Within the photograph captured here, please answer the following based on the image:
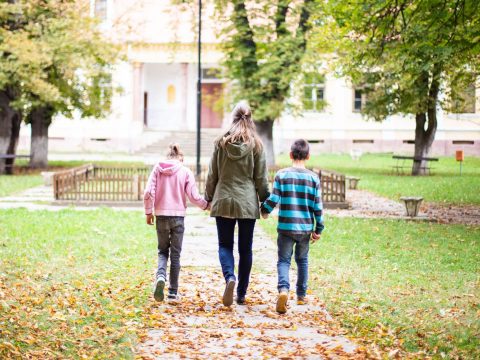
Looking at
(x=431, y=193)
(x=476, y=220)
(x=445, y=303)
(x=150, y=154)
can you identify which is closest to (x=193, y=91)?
(x=150, y=154)

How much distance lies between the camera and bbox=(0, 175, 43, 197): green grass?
80.0 feet

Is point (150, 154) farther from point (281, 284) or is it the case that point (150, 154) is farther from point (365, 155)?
point (281, 284)

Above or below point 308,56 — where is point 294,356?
below

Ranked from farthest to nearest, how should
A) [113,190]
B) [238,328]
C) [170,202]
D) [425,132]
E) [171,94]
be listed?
1. [171,94]
2. [425,132]
3. [113,190]
4. [170,202]
5. [238,328]

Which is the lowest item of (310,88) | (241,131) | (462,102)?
(241,131)

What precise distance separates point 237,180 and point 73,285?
2.58 metres

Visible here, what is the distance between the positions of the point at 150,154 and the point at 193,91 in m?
8.22

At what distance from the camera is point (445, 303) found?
9102mm

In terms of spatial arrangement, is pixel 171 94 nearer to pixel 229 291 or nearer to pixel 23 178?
pixel 23 178

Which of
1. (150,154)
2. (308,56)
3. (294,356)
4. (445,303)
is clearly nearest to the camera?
(294,356)

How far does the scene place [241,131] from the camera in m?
8.52

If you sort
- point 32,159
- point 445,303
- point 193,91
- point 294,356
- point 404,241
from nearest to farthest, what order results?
point 294,356 → point 445,303 → point 404,241 → point 32,159 → point 193,91

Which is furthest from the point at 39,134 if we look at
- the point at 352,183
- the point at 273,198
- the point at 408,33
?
the point at 273,198

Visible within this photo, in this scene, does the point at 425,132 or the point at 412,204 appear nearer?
the point at 412,204
